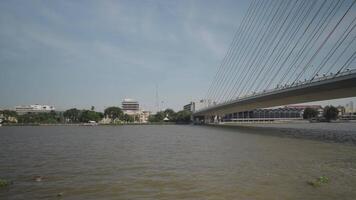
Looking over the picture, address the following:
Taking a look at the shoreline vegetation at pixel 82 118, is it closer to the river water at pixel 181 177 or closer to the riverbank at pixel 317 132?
the riverbank at pixel 317 132

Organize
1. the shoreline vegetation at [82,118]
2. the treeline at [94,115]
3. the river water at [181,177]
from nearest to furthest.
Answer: the river water at [181,177], the shoreline vegetation at [82,118], the treeline at [94,115]

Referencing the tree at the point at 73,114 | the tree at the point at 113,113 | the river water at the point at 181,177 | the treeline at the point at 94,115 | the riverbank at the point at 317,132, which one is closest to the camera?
the river water at the point at 181,177

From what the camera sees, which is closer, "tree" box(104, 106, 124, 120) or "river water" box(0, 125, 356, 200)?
"river water" box(0, 125, 356, 200)

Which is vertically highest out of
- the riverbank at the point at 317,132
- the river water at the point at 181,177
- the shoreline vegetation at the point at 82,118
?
the shoreline vegetation at the point at 82,118

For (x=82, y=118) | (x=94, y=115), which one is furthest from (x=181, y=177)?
(x=82, y=118)

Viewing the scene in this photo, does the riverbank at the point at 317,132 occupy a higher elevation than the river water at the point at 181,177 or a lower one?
higher

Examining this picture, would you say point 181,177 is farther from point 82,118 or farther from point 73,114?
point 73,114

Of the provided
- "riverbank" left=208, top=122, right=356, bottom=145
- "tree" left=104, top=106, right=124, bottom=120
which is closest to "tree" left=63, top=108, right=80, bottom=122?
"tree" left=104, top=106, right=124, bottom=120

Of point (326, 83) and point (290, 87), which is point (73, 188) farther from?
point (290, 87)

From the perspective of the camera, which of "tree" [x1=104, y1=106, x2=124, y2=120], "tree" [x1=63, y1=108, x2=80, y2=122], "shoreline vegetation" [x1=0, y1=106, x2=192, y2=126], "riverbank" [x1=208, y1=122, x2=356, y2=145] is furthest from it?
"tree" [x1=63, y1=108, x2=80, y2=122]

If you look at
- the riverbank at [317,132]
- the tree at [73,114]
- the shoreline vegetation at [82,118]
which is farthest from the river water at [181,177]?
the tree at [73,114]

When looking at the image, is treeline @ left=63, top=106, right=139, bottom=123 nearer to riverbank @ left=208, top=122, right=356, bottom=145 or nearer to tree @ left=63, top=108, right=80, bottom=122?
tree @ left=63, top=108, right=80, bottom=122

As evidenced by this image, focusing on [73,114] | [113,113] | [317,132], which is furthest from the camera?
[73,114]

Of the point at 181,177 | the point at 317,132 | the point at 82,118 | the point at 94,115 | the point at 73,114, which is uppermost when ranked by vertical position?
the point at 73,114
